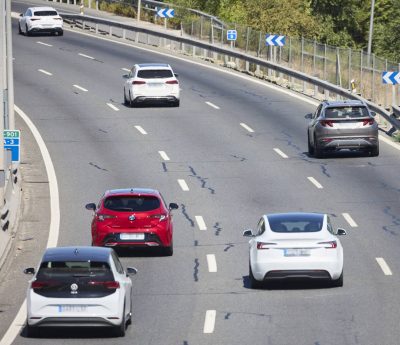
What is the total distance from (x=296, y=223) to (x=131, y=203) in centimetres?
475

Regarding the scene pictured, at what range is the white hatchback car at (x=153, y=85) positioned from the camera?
52.2 meters

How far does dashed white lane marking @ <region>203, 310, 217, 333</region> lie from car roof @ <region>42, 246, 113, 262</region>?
2012mm

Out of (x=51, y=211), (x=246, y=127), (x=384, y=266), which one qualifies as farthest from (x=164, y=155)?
(x=384, y=266)

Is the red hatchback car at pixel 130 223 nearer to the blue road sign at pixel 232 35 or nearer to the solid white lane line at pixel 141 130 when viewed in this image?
the solid white lane line at pixel 141 130

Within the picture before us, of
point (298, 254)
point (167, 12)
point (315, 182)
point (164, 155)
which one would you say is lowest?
point (167, 12)

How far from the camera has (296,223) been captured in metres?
25.2

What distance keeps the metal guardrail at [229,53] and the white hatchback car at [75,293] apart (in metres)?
26.3

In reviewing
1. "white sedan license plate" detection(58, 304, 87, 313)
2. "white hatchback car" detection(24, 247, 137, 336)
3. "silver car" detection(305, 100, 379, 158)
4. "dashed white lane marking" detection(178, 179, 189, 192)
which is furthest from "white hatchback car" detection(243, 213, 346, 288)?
"silver car" detection(305, 100, 379, 158)

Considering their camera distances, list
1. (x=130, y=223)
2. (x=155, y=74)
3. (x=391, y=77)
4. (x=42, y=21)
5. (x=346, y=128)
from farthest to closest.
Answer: (x=42, y=21)
(x=155, y=74)
(x=391, y=77)
(x=346, y=128)
(x=130, y=223)

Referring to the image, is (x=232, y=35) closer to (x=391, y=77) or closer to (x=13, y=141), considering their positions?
(x=391, y=77)

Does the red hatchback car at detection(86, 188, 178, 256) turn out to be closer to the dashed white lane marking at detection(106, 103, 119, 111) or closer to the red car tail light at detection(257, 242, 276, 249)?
the red car tail light at detection(257, 242, 276, 249)

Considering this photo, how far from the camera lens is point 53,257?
20.4 meters

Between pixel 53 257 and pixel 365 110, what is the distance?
885 inches

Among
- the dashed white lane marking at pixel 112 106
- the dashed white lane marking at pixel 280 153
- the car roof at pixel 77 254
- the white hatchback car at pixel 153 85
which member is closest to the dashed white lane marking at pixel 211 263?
the car roof at pixel 77 254
